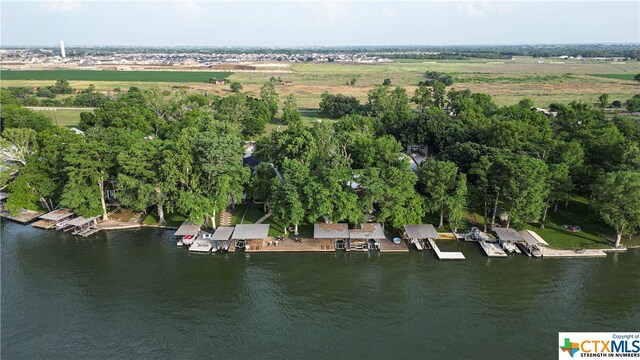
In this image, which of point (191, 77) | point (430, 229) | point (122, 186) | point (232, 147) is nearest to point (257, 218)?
point (232, 147)

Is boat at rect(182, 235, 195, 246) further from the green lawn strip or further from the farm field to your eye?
the green lawn strip

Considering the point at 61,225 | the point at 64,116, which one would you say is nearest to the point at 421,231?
the point at 61,225

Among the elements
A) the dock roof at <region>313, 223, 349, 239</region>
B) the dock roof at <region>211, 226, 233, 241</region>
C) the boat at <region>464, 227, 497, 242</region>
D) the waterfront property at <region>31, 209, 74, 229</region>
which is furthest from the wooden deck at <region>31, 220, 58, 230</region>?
the boat at <region>464, 227, 497, 242</region>

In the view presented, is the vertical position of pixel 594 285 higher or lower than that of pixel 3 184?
lower

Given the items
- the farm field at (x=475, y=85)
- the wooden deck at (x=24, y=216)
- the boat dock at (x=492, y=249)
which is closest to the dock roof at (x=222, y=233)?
the wooden deck at (x=24, y=216)

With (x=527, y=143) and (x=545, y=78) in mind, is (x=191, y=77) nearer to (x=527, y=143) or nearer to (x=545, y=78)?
(x=545, y=78)

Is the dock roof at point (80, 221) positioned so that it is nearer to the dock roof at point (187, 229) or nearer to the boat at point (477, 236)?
the dock roof at point (187, 229)

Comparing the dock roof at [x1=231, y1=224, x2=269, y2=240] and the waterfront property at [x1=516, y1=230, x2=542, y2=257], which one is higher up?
the dock roof at [x1=231, y1=224, x2=269, y2=240]
